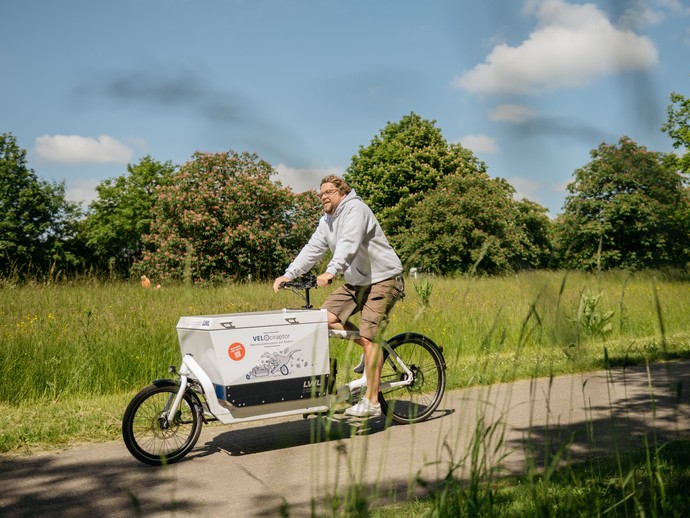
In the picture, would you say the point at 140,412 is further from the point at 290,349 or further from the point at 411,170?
the point at 411,170

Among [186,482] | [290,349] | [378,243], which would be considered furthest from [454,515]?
[378,243]

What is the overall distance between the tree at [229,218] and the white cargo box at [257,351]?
2212 centimetres

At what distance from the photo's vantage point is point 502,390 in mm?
7664

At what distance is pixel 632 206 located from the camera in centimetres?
206

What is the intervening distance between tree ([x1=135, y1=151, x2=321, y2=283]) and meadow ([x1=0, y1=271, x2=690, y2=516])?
14.8 meters

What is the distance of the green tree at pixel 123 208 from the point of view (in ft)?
202

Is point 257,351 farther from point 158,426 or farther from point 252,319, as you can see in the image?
point 158,426

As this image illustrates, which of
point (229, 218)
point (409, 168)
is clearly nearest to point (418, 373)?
point (229, 218)

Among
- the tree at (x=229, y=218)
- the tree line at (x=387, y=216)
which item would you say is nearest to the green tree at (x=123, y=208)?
the tree line at (x=387, y=216)

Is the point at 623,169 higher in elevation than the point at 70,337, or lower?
higher

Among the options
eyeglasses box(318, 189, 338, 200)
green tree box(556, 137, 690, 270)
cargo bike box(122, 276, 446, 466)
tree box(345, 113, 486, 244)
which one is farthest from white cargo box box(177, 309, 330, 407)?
tree box(345, 113, 486, 244)

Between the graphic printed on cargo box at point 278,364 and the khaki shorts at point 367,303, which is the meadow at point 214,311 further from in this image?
the khaki shorts at point 367,303

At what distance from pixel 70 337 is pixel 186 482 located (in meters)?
4.50

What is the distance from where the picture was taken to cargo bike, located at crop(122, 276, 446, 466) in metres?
5.21
